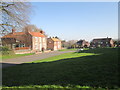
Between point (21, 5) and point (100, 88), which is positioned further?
point (21, 5)

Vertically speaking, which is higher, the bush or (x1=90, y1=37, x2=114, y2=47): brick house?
(x1=90, y1=37, x2=114, y2=47): brick house

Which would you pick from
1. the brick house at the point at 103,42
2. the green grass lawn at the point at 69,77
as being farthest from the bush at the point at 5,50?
the brick house at the point at 103,42

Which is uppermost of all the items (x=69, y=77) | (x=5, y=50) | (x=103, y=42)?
(x=103, y=42)

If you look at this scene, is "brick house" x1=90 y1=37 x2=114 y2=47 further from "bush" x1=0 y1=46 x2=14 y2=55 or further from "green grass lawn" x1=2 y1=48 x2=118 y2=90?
"green grass lawn" x1=2 y1=48 x2=118 y2=90

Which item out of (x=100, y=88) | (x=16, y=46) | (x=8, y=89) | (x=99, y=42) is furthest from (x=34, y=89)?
(x=99, y=42)

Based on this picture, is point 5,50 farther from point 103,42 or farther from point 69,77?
point 103,42

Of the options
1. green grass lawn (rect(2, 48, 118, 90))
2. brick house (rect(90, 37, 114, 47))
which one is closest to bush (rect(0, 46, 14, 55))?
green grass lawn (rect(2, 48, 118, 90))

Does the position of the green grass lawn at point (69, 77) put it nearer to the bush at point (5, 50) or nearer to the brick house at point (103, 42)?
the bush at point (5, 50)

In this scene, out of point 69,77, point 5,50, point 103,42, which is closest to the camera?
point 69,77

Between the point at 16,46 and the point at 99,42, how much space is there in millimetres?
63199

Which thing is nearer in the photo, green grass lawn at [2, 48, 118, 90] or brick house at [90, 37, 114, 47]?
green grass lawn at [2, 48, 118, 90]

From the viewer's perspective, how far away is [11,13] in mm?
13484

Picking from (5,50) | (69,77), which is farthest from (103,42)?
(69,77)

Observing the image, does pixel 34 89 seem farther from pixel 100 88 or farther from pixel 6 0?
pixel 6 0
